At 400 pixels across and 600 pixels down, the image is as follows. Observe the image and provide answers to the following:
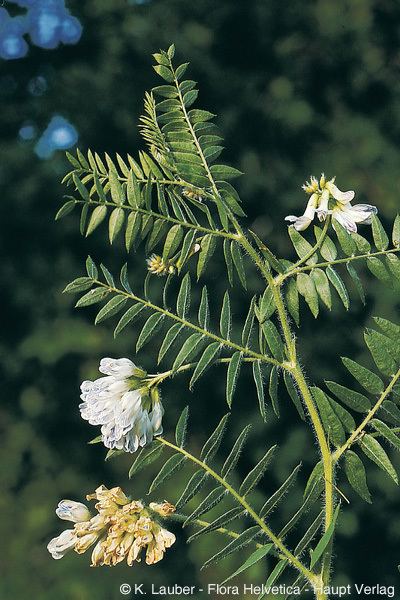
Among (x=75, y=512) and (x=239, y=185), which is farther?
(x=239, y=185)

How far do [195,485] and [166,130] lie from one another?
194 millimetres

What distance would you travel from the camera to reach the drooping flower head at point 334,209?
476 mm

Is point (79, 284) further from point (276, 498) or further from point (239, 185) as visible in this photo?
point (239, 185)

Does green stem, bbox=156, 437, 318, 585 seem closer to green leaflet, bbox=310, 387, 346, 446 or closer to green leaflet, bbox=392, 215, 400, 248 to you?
green leaflet, bbox=310, 387, 346, 446

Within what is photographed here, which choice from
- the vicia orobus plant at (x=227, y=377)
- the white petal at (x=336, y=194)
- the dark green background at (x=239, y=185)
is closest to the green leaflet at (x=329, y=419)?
the vicia orobus plant at (x=227, y=377)

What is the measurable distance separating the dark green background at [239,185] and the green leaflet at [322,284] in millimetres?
735

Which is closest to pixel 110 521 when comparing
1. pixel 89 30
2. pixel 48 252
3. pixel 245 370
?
pixel 245 370

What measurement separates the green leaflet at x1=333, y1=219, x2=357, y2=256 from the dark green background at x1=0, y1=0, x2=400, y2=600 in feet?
2.41

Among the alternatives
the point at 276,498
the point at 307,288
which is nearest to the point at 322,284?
the point at 307,288

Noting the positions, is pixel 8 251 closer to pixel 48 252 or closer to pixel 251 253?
pixel 48 252

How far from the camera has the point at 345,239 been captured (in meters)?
0.47

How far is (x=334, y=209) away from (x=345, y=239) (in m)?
0.02

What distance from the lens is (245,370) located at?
1.21 m

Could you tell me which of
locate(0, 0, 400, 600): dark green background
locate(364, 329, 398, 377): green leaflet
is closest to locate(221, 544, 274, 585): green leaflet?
locate(364, 329, 398, 377): green leaflet
